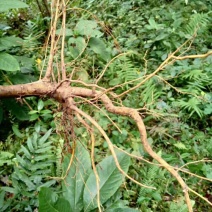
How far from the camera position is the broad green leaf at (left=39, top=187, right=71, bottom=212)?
135cm

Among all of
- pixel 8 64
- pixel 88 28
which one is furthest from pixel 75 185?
pixel 88 28

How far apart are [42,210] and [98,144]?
74 centimetres

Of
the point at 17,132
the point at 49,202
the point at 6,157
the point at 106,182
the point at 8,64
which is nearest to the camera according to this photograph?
the point at 49,202

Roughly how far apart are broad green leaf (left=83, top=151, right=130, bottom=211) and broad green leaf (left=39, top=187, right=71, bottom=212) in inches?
7.3

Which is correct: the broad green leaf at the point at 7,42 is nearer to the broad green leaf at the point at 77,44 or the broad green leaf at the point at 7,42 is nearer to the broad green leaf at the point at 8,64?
the broad green leaf at the point at 8,64

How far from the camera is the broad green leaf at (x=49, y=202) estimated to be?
1349 millimetres

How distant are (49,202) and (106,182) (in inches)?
15.1

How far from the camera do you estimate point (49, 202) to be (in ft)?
4.49

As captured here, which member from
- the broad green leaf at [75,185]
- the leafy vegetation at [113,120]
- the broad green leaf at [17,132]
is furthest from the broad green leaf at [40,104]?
the broad green leaf at [75,185]

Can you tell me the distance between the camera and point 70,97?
152cm

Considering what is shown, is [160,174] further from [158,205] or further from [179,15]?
[179,15]

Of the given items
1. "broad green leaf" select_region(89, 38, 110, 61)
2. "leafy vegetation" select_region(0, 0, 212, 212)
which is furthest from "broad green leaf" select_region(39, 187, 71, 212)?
"broad green leaf" select_region(89, 38, 110, 61)

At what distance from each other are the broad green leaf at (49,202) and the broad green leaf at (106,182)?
19 centimetres

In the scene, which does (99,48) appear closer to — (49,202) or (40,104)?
(40,104)
